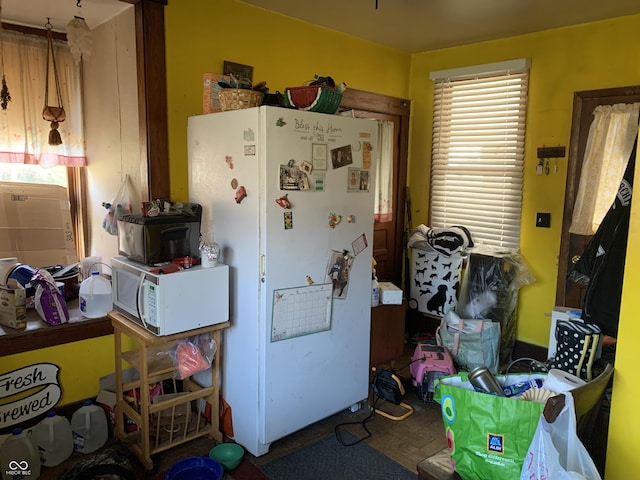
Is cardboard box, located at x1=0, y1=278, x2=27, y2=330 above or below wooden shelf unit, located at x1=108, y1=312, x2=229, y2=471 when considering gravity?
above

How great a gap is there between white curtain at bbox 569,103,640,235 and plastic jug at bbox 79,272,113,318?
121 inches

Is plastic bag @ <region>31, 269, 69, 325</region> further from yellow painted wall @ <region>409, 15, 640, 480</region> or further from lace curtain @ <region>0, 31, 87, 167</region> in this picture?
yellow painted wall @ <region>409, 15, 640, 480</region>

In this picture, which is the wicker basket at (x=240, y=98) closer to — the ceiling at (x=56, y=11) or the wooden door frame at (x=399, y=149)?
the ceiling at (x=56, y=11)

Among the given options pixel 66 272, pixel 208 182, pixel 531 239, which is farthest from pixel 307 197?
pixel 531 239

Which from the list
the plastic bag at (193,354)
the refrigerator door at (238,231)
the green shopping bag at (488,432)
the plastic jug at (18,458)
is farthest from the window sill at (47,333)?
the green shopping bag at (488,432)

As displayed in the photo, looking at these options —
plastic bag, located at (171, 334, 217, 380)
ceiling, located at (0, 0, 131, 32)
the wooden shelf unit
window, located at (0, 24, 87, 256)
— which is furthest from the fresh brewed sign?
ceiling, located at (0, 0, 131, 32)

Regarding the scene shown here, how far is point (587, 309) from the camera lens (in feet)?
5.92

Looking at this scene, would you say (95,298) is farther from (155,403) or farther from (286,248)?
(286,248)

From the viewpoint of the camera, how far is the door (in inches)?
127

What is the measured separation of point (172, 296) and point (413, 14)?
7.89 ft

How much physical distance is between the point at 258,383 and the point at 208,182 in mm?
1083

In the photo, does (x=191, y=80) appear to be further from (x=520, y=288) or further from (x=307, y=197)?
(x=520, y=288)

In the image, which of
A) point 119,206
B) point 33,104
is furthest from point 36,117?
point 119,206

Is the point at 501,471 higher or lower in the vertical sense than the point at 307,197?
lower
